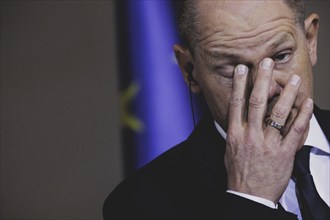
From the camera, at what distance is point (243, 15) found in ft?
3.65

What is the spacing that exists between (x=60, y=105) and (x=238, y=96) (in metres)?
1.04

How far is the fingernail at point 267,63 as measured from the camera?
1069 mm

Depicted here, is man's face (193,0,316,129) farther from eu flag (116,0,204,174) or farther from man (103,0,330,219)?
eu flag (116,0,204,174)

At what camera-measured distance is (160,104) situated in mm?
1982

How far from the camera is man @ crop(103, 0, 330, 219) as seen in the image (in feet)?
3.53

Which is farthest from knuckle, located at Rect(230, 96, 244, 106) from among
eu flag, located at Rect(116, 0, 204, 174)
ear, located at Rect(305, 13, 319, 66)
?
eu flag, located at Rect(116, 0, 204, 174)

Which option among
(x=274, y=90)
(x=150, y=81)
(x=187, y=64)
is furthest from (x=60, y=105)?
(x=274, y=90)

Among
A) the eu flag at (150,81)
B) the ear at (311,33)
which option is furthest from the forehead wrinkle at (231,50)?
the eu flag at (150,81)

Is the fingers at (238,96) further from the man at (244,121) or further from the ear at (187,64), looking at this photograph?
the ear at (187,64)

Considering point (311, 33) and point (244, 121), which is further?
point (311, 33)

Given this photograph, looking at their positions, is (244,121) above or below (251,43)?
below

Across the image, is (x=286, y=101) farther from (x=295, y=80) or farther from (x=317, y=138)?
(x=317, y=138)

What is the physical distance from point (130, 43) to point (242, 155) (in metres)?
0.98

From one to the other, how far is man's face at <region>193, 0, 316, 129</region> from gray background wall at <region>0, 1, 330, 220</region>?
0.89 metres
